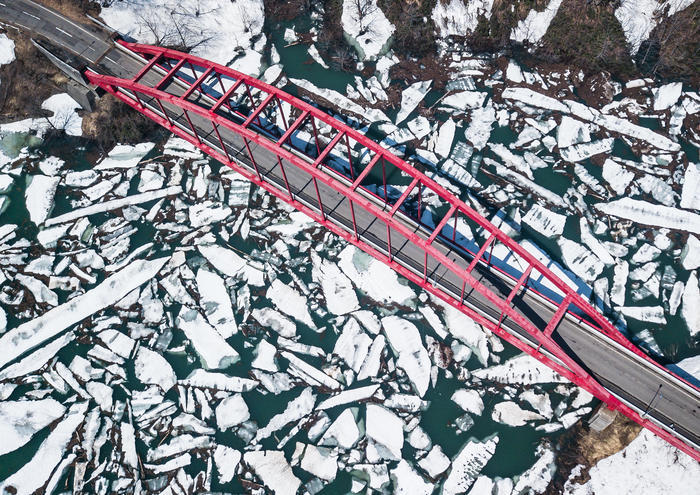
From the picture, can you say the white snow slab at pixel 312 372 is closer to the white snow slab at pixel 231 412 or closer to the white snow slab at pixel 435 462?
the white snow slab at pixel 231 412

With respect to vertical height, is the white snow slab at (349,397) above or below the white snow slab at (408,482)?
above

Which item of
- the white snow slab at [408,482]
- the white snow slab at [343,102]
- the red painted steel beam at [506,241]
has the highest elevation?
the white snow slab at [343,102]

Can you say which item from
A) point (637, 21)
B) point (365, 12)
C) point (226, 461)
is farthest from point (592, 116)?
point (226, 461)

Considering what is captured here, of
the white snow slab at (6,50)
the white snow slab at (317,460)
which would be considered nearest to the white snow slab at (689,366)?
the white snow slab at (317,460)

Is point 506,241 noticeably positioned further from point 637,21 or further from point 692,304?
point 637,21

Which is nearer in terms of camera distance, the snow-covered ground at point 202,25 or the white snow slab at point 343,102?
the white snow slab at point 343,102

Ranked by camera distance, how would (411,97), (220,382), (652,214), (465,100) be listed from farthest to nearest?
(411,97) < (465,100) < (652,214) < (220,382)

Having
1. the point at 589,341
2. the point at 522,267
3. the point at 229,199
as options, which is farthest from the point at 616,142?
the point at 229,199

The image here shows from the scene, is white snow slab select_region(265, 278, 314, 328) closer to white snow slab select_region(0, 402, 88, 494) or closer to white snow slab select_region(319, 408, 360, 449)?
white snow slab select_region(319, 408, 360, 449)
